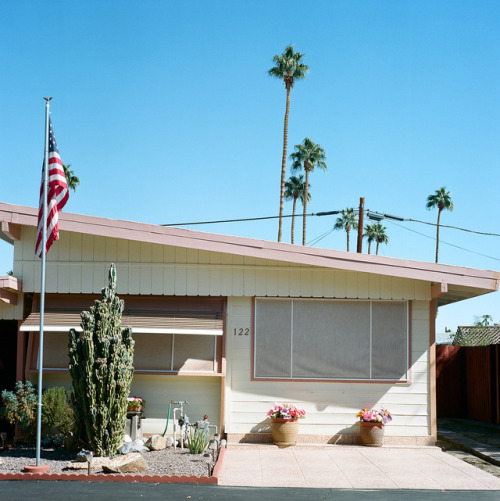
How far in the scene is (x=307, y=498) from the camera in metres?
8.44

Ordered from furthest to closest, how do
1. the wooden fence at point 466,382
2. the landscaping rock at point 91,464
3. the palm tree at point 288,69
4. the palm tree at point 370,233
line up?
the palm tree at point 370,233
the palm tree at point 288,69
the wooden fence at point 466,382
the landscaping rock at point 91,464

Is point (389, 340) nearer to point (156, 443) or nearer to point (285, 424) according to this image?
point (285, 424)

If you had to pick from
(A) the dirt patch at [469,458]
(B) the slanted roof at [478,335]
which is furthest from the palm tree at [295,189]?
(A) the dirt patch at [469,458]

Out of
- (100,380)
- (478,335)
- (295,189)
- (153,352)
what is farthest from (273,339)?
(295,189)

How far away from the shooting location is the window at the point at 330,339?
1276cm

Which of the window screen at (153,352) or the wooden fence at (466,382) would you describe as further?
the wooden fence at (466,382)

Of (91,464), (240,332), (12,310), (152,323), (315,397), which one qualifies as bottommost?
(91,464)

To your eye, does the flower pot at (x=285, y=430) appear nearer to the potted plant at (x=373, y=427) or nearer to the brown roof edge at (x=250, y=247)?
the potted plant at (x=373, y=427)

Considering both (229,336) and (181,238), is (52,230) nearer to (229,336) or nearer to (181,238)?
(181,238)

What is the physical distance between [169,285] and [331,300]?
2.83m

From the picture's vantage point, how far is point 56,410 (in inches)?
455

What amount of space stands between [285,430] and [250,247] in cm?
307

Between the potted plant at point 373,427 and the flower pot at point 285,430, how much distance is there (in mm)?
1134

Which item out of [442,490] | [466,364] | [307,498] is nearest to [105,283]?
[307,498]
